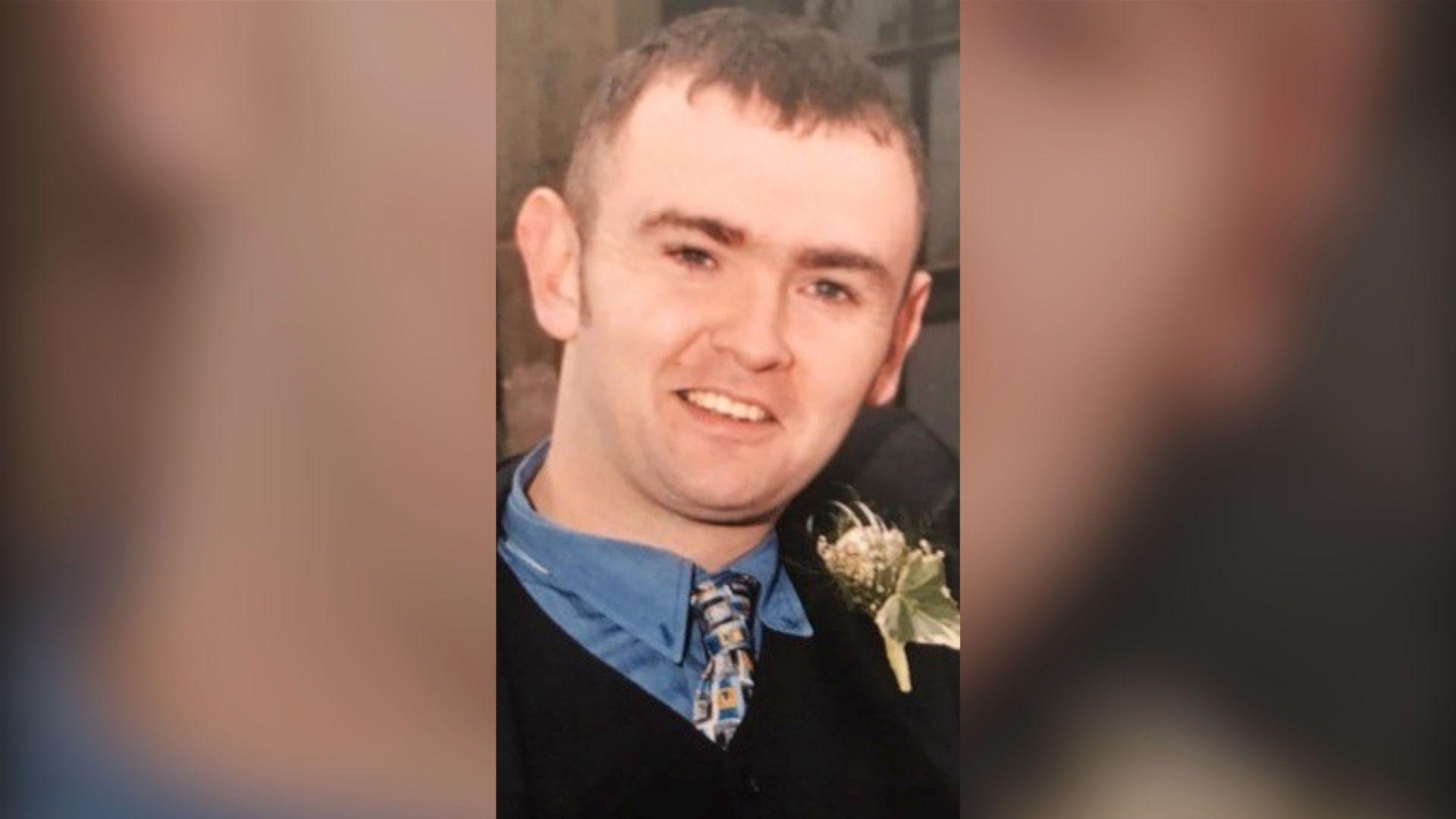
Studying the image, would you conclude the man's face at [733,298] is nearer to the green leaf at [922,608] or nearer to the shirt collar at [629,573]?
the shirt collar at [629,573]

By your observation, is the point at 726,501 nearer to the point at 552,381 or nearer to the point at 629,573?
the point at 629,573

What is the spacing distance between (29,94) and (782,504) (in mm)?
1468

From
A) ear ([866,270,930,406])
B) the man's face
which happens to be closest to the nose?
the man's face

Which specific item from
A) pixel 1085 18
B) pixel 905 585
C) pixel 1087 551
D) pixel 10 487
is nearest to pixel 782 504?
pixel 905 585

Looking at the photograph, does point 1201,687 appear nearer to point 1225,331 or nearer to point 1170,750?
point 1170,750

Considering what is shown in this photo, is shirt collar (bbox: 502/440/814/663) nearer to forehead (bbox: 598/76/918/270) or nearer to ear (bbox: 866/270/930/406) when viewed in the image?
ear (bbox: 866/270/930/406)

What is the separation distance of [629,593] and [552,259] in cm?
57

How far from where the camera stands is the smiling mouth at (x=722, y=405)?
2684 mm

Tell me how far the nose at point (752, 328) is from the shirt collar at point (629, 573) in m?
0.31

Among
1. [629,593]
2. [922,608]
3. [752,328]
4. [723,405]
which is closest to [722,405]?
[723,405]

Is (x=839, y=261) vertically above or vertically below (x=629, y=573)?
above

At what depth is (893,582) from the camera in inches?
107

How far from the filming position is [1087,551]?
108 inches

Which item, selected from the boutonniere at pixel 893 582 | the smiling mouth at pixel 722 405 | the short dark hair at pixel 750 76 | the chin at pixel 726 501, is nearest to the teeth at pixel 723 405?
the smiling mouth at pixel 722 405
